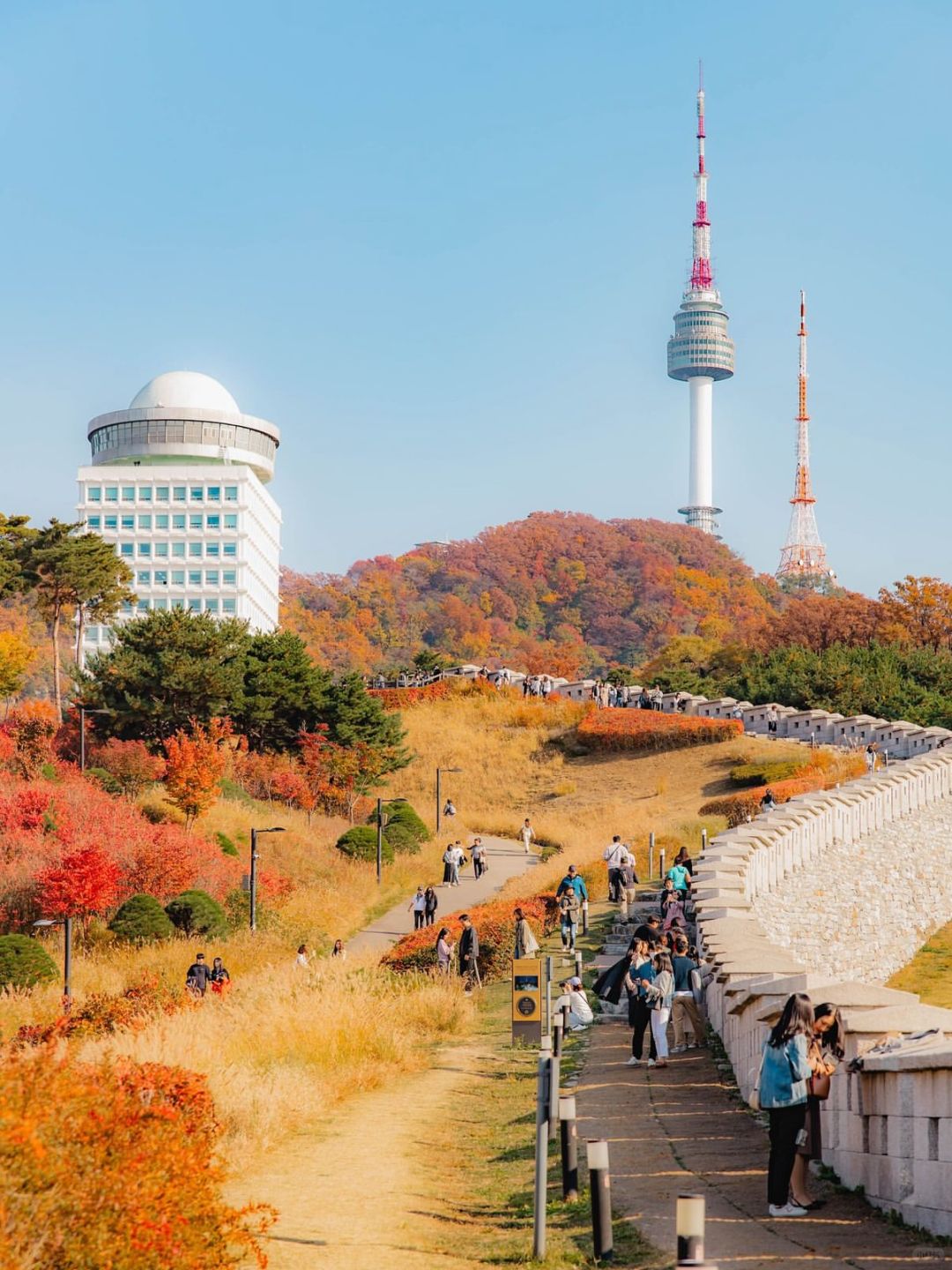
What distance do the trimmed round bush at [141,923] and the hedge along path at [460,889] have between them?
3632mm

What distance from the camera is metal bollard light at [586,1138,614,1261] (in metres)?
8.09

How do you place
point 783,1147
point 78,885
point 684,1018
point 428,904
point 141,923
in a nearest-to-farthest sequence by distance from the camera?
point 783,1147 < point 684,1018 < point 141,923 < point 78,885 < point 428,904

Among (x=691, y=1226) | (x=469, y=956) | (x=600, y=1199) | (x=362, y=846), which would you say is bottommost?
(x=469, y=956)

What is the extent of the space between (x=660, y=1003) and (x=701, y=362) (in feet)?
581

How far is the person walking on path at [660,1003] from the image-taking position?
49.2 feet

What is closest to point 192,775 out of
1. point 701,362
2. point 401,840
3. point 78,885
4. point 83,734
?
point 83,734

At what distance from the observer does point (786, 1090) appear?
8.77 meters

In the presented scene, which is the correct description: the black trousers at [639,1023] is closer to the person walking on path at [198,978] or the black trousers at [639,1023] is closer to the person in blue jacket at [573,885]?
the person walking on path at [198,978]

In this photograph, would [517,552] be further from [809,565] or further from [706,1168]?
[706,1168]

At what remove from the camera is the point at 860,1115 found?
8.96m

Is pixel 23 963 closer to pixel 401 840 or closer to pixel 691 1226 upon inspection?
pixel 401 840

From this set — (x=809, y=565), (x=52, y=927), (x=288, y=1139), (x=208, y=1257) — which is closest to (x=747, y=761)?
(x=52, y=927)

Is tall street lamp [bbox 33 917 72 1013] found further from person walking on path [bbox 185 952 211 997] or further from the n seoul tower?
the n seoul tower

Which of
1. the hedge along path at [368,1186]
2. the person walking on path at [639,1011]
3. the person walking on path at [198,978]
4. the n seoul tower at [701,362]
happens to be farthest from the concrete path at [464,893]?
the n seoul tower at [701,362]
